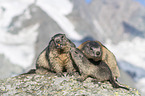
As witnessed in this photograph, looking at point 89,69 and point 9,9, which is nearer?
point 89,69

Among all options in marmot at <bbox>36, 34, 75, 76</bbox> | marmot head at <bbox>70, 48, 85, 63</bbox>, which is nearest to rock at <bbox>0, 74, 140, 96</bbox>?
marmot at <bbox>36, 34, 75, 76</bbox>

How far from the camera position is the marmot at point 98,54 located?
845 centimetres

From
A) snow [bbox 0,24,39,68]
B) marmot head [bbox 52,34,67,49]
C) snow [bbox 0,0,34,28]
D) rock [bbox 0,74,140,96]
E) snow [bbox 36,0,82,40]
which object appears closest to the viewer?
rock [bbox 0,74,140,96]

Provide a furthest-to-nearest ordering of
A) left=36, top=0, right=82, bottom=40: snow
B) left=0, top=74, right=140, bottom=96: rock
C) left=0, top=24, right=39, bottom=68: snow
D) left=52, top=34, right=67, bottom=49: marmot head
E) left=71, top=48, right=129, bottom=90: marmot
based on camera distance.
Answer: left=36, top=0, right=82, bottom=40: snow
left=0, top=24, right=39, bottom=68: snow
left=52, top=34, right=67, bottom=49: marmot head
left=71, top=48, right=129, bottom=90: marmot
left=0, top=74, right=140, bottom=96: rock

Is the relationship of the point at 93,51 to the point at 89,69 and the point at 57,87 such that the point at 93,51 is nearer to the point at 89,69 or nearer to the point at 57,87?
the point at 89,69

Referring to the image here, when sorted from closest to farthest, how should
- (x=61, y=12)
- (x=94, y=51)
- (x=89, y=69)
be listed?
(x=94, y=51) < (x=89, y=69) < (x=61, y=12)

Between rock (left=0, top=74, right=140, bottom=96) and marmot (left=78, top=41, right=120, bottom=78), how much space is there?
3.55 feet

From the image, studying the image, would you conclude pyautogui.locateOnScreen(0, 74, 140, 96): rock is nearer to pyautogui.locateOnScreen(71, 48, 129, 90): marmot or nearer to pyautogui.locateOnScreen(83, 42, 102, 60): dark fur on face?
pyautogui.locateOnScreen(71, 48, 129, 90): marmot

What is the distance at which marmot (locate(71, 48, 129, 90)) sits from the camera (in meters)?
8.78

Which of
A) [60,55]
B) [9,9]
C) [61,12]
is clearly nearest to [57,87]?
[60,55]

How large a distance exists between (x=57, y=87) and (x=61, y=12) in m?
125

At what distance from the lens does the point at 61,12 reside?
131m

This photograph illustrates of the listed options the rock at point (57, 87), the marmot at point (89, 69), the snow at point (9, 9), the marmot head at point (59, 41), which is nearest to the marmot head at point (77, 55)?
the marmot at point (89, 69)

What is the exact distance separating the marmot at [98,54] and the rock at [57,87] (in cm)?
108
